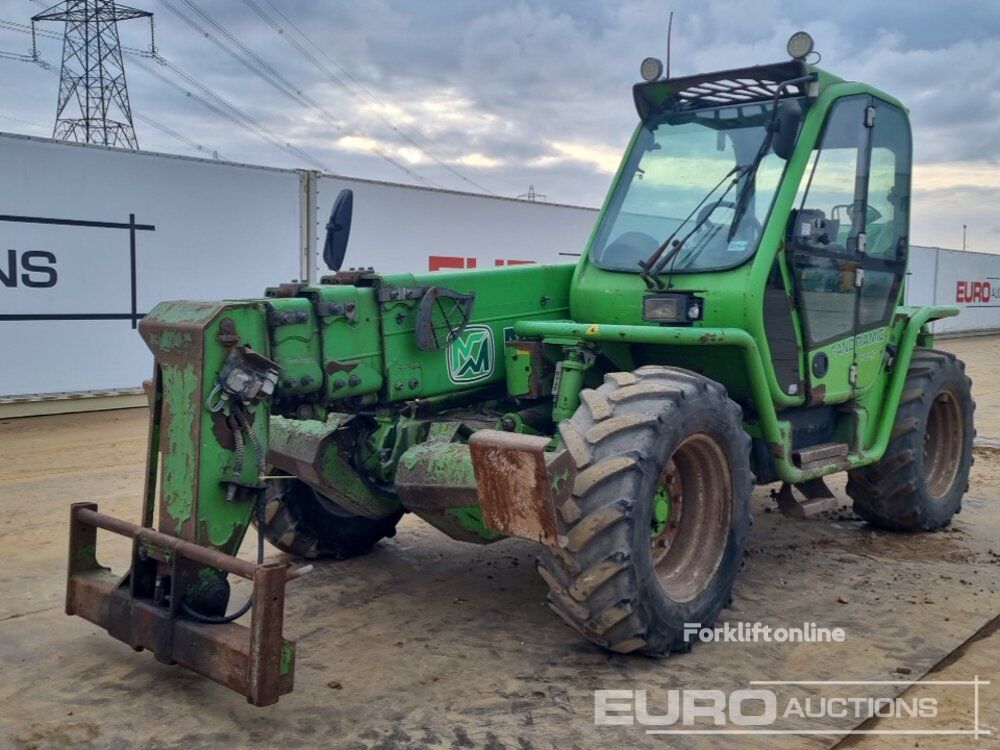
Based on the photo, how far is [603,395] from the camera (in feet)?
14.1

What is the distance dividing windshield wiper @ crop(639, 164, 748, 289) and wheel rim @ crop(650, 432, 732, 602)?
1009 millimetres

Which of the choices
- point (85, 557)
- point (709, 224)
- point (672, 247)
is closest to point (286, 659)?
point (85, 557)

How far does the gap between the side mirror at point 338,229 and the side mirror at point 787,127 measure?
91.2 inches

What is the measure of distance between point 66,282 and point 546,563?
26.6 ft

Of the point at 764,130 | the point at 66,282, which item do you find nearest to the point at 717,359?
the point at 764,130

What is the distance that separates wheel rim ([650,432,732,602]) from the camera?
458cm

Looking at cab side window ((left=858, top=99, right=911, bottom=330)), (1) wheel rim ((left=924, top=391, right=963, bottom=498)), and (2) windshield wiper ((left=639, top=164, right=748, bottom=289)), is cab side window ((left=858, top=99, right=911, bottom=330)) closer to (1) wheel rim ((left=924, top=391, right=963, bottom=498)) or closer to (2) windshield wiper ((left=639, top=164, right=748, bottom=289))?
(2) windshield wiper ((left=639, top=164, right=748, bottom=289))

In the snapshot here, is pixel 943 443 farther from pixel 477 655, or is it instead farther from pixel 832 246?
pixel 477 655

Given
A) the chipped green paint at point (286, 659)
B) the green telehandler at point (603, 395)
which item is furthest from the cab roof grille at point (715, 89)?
the chipped green paint at point (286, 659)

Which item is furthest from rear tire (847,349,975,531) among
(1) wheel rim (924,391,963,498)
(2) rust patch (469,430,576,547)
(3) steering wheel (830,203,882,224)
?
(2) rust patch (469,430,576,547)

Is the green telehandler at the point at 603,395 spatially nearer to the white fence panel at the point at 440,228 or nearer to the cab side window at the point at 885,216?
the cab side window at the point at 885,216

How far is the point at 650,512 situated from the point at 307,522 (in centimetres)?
236

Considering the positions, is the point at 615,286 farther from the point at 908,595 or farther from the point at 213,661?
the point at 213,661

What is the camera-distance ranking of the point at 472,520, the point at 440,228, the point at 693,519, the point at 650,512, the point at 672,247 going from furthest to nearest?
the point at 440,228 → the point at 672,247 → the point at 693,519 → the point at 472,520 → the point at 650,512
